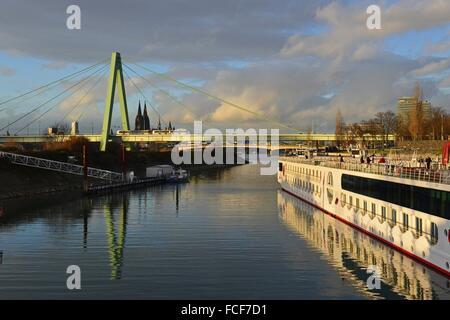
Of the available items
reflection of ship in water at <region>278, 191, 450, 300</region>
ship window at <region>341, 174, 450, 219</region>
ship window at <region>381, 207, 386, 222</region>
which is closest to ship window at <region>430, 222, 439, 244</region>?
ship window at <region>341, 174, 450, 219</region>

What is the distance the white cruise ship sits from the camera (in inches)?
967

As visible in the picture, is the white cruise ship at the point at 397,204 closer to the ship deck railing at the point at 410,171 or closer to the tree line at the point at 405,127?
the ship deck railing at the point at 410,171

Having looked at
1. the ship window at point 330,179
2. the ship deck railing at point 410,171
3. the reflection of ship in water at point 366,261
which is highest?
the ship deck railing at point 410,171

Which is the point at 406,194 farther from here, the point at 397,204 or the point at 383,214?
the point at 383,214

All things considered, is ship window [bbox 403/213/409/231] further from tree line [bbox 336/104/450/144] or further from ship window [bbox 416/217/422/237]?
tree line [bbox 336/104/450/144]

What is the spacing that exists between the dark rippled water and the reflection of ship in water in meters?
0.05

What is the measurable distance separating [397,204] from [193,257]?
11727 mm

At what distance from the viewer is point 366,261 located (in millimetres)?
28625

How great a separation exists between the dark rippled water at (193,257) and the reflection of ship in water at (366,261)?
5 centimetres

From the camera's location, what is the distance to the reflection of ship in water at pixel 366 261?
75.4 ft

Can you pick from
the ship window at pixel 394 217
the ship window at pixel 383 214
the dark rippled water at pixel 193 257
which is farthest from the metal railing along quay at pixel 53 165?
the ship window at pixel 394 217

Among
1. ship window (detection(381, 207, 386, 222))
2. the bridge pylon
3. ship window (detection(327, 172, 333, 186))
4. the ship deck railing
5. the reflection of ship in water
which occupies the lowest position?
the reflection of ship in water

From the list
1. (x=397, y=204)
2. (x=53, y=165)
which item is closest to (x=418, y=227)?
(x=397, y=204)

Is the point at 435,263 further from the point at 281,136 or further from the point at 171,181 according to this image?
the point at 281,136
